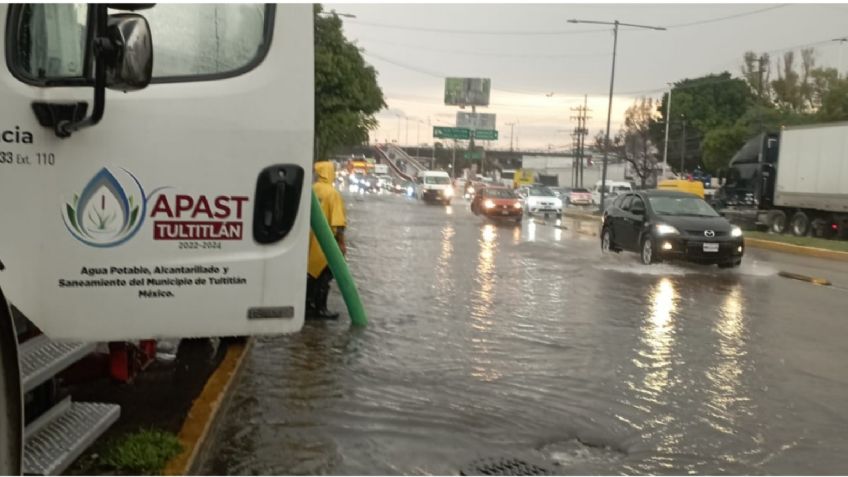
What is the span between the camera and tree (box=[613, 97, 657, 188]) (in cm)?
8019

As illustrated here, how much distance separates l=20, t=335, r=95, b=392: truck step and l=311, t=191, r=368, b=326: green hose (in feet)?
14.7

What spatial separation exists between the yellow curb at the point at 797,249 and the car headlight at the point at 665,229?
6.93 metres

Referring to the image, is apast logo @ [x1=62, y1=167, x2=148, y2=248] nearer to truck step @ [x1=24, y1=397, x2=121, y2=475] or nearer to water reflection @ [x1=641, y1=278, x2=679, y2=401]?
truck step @ [x1=24, y1=397, x2=121, y2=475]

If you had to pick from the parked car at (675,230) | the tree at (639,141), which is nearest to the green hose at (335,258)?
the parked car at (675,230)

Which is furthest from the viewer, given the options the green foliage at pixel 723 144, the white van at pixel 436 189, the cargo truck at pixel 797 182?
the green foliage at pixel 723 144

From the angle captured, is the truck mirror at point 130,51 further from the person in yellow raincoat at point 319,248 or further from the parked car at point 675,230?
the parked car at point 675,230

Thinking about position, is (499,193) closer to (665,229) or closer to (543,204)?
(543,204)

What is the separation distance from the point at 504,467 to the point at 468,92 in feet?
287

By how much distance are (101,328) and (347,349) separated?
428 cm

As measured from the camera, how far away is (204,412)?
5152 mm

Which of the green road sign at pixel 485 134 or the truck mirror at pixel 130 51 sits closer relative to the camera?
the truck mirror at pixel 130 51

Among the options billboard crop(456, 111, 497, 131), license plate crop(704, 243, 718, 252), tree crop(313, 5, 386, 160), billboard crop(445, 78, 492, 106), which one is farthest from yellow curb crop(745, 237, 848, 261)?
billboard crop(445, 78, 492, 106)

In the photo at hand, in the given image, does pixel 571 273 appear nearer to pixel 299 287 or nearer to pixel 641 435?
pixel 641 435

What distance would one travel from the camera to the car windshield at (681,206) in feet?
55.8
